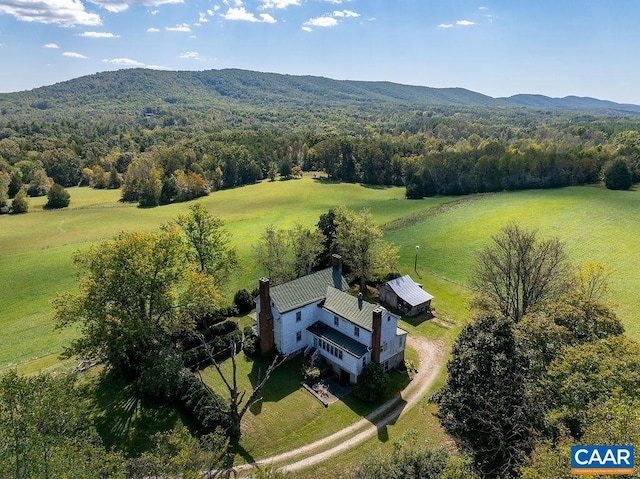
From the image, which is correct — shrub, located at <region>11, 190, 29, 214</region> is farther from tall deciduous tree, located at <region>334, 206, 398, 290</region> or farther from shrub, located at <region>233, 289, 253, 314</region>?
tall deciduous tree, located at <region>334, 206, 398, 290</region>

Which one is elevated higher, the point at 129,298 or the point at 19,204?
the point at 129,298

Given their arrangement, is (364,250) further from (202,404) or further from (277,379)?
(202,404)

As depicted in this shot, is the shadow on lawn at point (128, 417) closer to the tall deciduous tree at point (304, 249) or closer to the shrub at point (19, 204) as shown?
the tall deciduous tree at point (304, 249)

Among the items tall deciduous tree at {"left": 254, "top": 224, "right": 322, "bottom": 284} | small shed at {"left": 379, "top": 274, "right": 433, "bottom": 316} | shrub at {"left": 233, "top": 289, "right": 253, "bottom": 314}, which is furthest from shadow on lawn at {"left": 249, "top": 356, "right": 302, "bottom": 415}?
small shed at {"left": 379, "top": 274, "right": 433, "bottom": 316}

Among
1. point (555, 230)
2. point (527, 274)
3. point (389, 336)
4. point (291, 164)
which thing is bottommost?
point (555, 230)

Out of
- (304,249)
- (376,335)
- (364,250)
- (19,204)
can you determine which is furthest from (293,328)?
(19,204)
